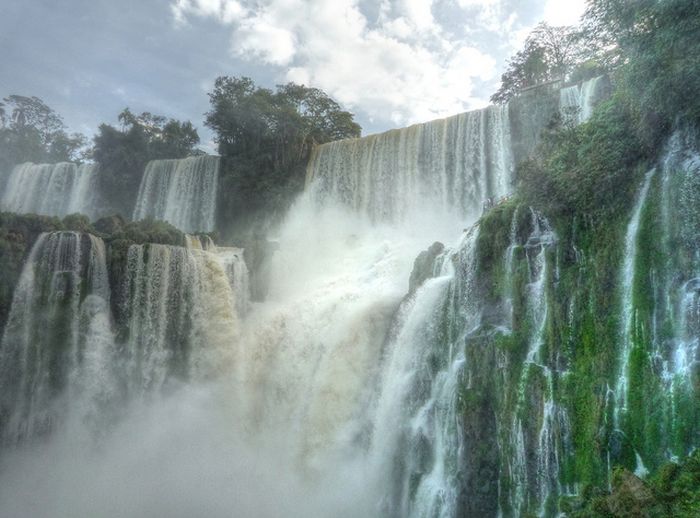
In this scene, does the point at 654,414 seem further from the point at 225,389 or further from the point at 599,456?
the point at 225,389

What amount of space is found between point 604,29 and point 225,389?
49.3ft

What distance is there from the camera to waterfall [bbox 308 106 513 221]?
19781 millimetres

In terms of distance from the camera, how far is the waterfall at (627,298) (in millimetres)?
7164

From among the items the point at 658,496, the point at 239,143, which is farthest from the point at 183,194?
the point at 658,496

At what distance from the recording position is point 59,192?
104ft

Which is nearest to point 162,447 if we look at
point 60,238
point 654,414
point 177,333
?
point 177,333

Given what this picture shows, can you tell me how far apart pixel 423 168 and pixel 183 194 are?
15.5 m

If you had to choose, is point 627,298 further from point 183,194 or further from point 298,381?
point 183,194

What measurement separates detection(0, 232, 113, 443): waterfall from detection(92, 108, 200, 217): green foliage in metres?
16.5

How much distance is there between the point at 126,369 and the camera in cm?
1603

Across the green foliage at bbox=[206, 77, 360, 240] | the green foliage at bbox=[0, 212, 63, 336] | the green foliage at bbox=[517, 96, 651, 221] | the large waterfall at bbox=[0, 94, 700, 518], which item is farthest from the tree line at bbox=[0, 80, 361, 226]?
the green foliage at bbox=[517, 96, 651, 221]

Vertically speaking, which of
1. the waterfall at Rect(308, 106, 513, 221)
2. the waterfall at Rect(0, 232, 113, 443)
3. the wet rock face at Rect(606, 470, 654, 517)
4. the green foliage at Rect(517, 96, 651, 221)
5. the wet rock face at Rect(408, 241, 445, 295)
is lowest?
the wet rock face at Rect(606, 470, 654, 517)

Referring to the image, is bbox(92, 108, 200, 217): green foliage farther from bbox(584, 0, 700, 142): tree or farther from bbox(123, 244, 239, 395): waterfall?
bbox(584, 0, 700, 142): tree

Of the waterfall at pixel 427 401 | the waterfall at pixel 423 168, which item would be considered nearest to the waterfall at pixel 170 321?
the waterfall at pixel 427 401
